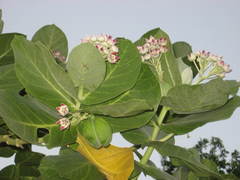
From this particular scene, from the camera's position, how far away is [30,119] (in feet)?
4.06

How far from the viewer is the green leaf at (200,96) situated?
1.20 metres

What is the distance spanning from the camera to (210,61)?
149 centimetres

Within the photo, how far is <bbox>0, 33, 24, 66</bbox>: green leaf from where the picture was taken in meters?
1.43

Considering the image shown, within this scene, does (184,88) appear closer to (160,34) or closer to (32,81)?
(160,34)

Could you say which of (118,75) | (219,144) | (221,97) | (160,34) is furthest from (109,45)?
(219,144)

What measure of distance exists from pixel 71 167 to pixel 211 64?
27.0 inches

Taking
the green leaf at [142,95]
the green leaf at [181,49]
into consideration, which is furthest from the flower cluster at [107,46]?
the green leaf at [181,49]

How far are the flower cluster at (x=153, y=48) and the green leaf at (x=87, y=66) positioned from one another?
0.74ft

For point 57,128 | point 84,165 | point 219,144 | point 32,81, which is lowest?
point 219,144

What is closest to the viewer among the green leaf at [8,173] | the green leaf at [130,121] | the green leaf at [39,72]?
the green leaf at [39,72]

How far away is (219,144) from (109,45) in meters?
25.2

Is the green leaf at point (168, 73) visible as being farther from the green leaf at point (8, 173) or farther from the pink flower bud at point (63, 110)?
the green leaf at point (8, 173)

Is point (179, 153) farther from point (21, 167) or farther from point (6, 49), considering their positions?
point (21, 167)

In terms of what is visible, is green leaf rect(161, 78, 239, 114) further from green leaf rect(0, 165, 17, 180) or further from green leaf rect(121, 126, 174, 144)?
green leaf rect(0, 165, 17, 180)
